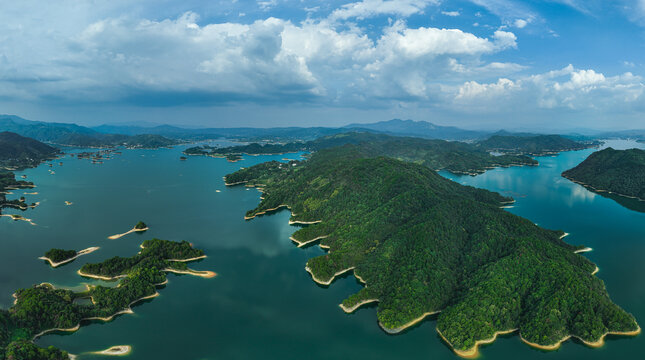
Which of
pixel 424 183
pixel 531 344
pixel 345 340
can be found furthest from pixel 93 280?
pixel 424 183

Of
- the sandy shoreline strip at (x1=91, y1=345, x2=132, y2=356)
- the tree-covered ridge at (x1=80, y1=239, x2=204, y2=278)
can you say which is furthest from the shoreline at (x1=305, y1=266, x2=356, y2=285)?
the sandy shoreline strip at (x1=91, y1=345, x2=132, y2=356)

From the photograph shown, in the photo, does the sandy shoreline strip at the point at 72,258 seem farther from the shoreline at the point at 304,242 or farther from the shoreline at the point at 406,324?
the shoreline at the point at 406,324

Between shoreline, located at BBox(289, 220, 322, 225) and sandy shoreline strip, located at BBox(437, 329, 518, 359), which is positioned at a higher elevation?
shoreline, located at BBox(289, 220, 322, 225)

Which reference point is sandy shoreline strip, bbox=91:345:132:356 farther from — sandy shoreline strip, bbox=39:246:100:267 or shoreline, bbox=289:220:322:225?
shoreline, bbox=289:220:322:225

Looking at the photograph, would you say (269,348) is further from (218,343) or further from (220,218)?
(220,218)

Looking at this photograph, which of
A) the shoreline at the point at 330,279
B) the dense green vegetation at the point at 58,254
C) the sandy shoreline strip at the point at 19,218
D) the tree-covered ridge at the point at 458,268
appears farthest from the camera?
the sandy shoreline strip at the point at 19,218

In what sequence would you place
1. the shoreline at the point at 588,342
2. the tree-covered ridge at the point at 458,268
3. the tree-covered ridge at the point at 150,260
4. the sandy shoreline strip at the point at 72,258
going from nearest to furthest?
the shoreline at the point at 588,342 → the tree-covered ridge at the point at 458,268 → the tree-covered ridge at the point at 150,260 → the sandy shoreline strip at the point at 72,258

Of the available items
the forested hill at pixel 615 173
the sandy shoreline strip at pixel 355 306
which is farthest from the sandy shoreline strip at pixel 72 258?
the forested hill at pixel 615 173
